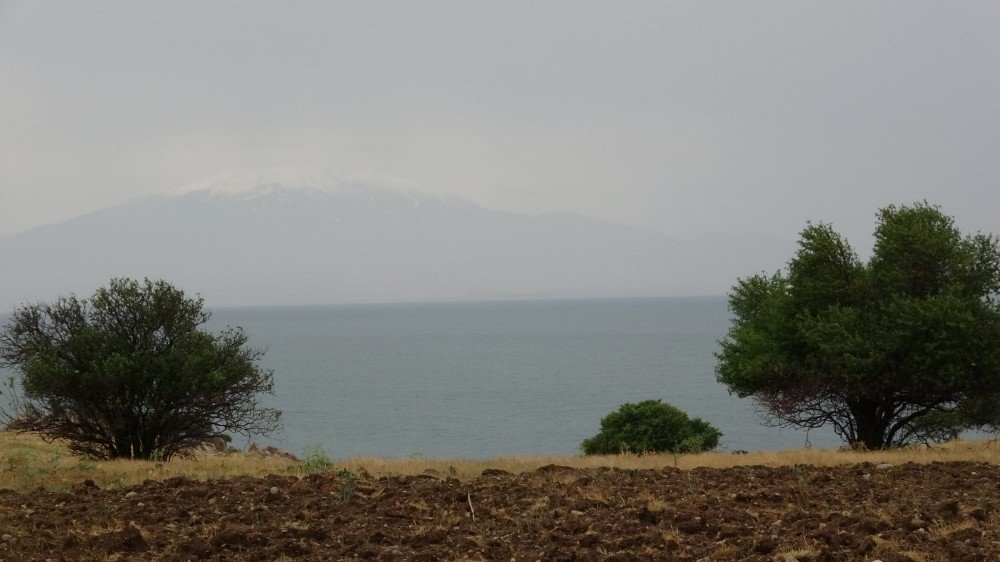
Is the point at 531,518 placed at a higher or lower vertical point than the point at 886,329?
lower

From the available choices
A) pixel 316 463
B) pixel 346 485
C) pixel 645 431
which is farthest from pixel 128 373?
pixel 645 431

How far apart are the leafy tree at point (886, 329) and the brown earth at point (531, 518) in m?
13.0

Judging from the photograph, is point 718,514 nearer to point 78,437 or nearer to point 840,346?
point 840,346

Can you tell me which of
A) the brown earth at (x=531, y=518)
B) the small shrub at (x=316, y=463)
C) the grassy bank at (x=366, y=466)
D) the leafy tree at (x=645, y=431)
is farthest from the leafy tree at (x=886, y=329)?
the small shrub at (x=316, y=463)

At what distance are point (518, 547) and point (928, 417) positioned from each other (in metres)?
37.6

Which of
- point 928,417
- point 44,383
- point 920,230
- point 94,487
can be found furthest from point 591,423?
point 94,487

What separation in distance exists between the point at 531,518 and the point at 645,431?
33742 mm

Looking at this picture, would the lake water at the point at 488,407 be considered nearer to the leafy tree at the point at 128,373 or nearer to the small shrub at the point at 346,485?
the leafy tree at the point at 128,373

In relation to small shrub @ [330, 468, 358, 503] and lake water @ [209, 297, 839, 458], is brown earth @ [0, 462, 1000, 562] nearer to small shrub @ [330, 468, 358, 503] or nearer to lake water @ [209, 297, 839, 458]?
small shrub @ [330, 468, 358, 503]

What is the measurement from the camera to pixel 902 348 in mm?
30000

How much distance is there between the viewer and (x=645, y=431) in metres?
45.8

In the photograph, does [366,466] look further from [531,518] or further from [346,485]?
[531,518]

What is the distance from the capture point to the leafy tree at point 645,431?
45531mm

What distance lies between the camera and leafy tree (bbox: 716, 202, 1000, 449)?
29.5m
